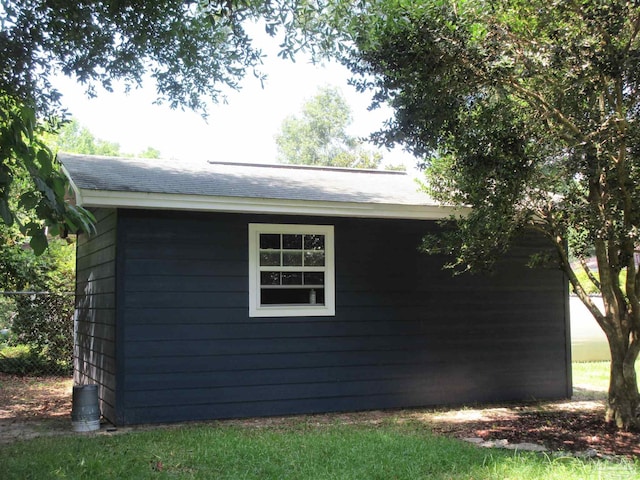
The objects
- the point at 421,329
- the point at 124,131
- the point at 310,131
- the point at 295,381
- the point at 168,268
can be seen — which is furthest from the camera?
the point at 310,131

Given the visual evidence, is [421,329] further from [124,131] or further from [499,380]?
[124,131]

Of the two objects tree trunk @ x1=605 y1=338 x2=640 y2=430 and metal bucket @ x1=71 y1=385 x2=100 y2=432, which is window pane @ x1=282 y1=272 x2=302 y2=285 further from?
tree trunk @ x1=605 y1=338 x2=640 y2=430

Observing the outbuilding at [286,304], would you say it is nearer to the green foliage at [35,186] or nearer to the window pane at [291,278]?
the window pane at [291,278]

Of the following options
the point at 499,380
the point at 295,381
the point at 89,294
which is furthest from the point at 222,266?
the point at 499,380

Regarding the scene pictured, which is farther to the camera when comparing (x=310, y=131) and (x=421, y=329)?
(x=310, y=131)

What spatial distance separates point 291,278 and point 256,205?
1.09 metres

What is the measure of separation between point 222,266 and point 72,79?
166 inches

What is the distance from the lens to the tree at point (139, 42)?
831 centimetres

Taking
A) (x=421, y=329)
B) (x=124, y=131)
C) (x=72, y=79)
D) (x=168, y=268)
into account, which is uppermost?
(x=124, y=131)

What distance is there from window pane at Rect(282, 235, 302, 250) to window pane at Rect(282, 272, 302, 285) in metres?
0.31

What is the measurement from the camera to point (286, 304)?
7.54 metres

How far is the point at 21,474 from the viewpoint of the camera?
4.58 meters

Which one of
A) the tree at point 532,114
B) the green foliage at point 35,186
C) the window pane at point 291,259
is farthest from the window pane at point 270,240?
the green foliage at point 35,186

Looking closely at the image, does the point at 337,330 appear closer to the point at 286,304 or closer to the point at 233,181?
the point at 286,304
